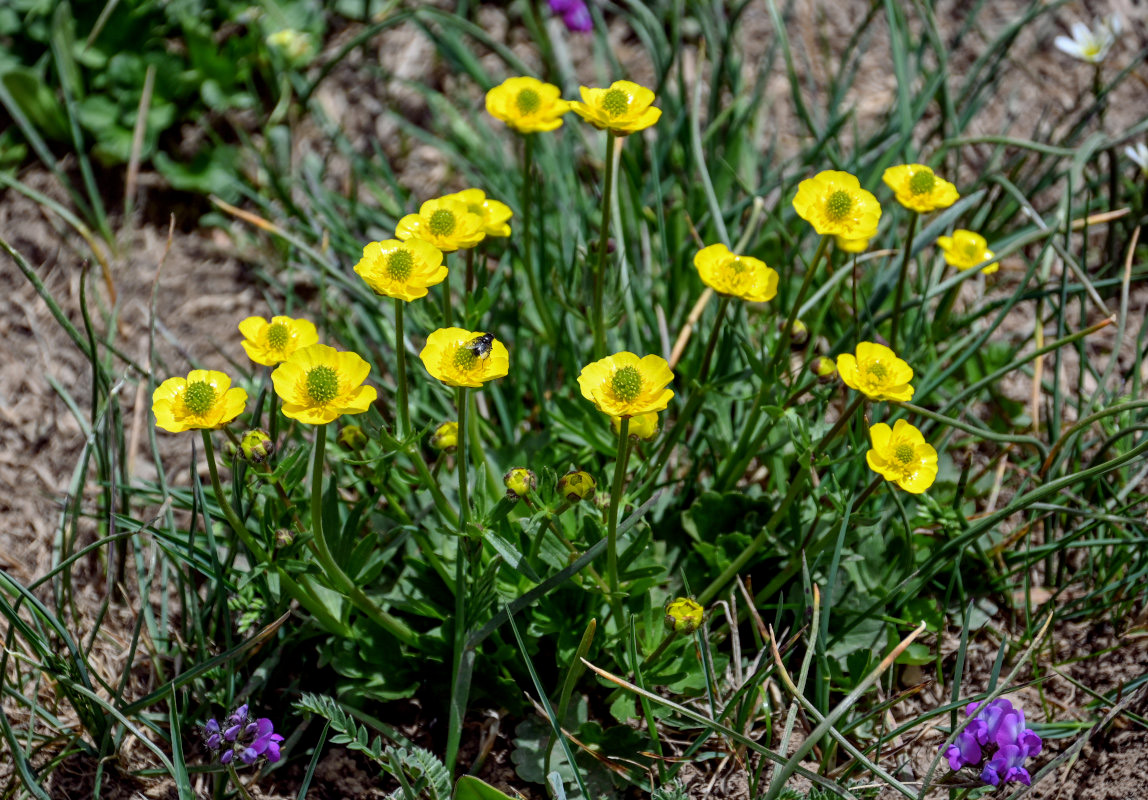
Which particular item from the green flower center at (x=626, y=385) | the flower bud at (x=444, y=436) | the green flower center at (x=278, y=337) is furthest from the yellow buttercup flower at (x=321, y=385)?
the green flower center at (x=626, y=385)

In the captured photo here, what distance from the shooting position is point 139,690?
2.12 meters

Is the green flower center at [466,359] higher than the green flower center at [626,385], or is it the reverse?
the green flower center at [466,359]

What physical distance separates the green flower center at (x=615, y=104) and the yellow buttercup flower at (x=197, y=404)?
844 mm

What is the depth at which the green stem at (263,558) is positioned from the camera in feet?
5.18

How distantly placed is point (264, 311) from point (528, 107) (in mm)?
1365

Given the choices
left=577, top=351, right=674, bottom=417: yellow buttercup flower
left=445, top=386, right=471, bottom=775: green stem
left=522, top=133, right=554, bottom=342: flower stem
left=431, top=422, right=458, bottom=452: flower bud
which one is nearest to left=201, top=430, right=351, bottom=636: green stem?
left=445, top=386, right=471, bottom=775: green stem

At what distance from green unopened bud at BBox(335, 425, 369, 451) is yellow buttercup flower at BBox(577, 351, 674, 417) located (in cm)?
50

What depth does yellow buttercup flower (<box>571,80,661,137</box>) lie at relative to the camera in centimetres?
179

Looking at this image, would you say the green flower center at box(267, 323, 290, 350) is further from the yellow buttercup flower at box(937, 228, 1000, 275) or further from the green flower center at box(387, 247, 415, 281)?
the yellow buttercup flower at box(937, 228, 1000, 275)

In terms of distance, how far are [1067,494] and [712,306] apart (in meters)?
0.98

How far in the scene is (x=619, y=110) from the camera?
5.86ft

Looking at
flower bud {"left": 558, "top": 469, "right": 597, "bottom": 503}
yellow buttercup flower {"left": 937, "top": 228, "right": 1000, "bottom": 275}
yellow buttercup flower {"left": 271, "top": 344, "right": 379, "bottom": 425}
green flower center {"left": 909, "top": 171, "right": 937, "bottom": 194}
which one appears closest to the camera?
yellow buttercup flower {"left": 271, "top": 344, "right": 379, "bottom": 425}

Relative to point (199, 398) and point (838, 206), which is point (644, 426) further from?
point (199, 398)

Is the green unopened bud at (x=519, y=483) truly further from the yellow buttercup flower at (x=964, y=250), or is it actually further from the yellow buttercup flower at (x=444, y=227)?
the yellow buttercup flower at (x=964, y=250)
